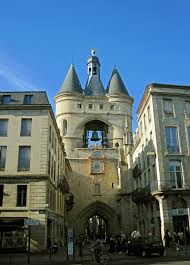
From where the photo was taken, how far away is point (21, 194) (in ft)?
74.1

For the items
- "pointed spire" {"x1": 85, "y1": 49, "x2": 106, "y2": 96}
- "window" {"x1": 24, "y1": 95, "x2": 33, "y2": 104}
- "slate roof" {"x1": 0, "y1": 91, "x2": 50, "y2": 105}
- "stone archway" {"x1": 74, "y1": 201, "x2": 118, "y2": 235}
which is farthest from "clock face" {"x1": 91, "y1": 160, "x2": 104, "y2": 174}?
"window" {"x1": 24, "y1": 95, "x2": 33, "y2": 104}

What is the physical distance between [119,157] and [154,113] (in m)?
19.8

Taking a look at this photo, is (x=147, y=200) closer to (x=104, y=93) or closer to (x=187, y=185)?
(x=187, y=185)

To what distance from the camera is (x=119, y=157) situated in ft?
150

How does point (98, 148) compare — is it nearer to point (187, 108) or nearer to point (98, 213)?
point (98, 213)

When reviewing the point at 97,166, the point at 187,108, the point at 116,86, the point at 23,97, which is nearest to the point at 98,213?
the point at 97,166

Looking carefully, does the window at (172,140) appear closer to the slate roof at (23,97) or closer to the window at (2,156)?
the slate roof at (23,97)

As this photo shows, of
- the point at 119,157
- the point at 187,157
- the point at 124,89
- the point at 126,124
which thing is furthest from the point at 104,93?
the point at 187,157

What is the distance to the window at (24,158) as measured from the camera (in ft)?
76.0

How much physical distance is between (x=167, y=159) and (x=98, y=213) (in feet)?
72.9

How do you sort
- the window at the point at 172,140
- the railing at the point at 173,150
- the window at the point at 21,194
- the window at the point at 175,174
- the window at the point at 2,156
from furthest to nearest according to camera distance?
the window at the point at 172,140 < the railing at the point at 173,150 < the window at the point at 175,174 < the window at the point at 2,156 < the window at the point at 21,194

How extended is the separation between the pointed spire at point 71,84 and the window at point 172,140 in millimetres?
28027

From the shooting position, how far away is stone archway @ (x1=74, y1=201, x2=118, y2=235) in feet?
142

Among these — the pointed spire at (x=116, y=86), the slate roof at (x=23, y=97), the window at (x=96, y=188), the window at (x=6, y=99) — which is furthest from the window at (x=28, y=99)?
the pointed spire at (x=116, y=86)
